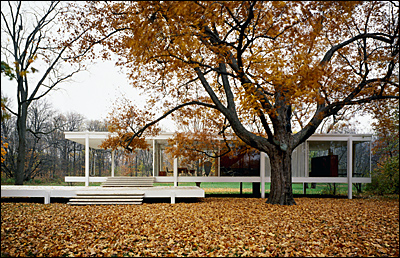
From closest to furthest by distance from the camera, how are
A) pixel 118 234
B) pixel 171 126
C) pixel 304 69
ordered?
pixel 118 234 → pixel 304 69 → pixel 171 126

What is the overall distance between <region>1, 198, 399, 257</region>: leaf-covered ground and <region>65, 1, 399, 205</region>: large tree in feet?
9.14

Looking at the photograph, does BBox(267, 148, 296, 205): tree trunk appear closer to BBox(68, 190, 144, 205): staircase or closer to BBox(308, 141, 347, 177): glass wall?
BBox(68, 190, 144, 205): staircase

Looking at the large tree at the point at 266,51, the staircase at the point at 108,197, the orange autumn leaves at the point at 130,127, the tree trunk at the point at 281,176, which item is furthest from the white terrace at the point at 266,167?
the tree trunk at the point at 281,176

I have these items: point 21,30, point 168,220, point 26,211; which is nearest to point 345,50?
point 168,220

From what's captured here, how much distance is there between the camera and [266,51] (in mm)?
9984

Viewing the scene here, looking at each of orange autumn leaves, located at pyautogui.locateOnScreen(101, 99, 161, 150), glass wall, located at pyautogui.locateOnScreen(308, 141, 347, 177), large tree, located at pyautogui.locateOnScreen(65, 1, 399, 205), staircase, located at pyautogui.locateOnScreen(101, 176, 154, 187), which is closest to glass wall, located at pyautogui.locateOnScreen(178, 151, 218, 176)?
staircase, located at pyautogui.locateOnScreen(101, 176, 154, 187)

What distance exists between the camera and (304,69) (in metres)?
8.24

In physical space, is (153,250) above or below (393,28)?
below

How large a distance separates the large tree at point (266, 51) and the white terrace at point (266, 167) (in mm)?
2491

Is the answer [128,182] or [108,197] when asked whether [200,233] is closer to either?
[108,197]

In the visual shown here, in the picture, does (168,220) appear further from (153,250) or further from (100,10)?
(100,10)

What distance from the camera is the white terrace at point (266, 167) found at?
545 inches

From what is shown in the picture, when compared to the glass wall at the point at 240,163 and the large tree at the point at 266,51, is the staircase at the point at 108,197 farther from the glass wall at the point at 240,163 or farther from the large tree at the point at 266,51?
the glass wall at the point at 240,163

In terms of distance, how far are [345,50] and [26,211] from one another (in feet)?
39.5
